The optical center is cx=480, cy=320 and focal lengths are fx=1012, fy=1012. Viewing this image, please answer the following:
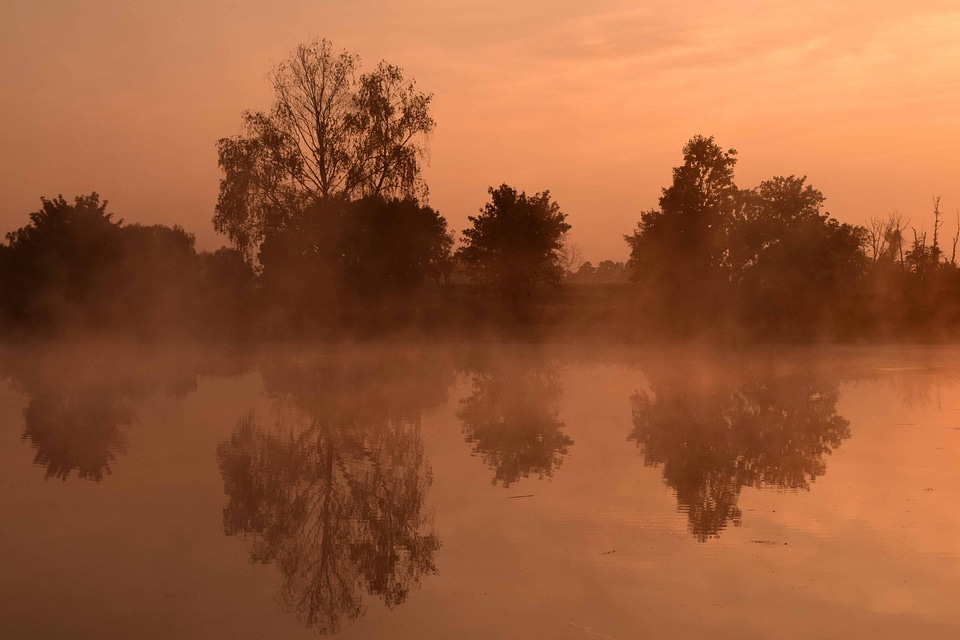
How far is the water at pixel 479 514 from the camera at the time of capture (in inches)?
293

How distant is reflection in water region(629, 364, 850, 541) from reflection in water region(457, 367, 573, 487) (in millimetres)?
1432

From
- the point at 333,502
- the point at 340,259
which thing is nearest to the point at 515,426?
the point at 333,502

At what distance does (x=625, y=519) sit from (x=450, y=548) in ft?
6.65

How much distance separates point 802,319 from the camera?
167ft

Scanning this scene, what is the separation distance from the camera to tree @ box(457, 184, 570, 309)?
5578 cm

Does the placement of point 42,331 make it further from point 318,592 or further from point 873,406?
point 318,592

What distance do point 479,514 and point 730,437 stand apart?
21.7 ft

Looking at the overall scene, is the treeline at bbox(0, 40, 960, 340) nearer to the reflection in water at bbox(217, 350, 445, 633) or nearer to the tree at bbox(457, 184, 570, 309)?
the tree at bbox(457, 184, 570, 309)

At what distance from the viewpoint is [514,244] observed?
56781 millimetres

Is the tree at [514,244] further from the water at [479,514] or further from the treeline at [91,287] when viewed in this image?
the water at [479,514]

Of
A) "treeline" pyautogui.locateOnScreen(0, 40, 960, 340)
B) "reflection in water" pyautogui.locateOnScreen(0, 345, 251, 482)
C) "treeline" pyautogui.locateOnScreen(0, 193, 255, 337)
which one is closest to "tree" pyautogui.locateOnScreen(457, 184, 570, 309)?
"treeline" pyautogui.locateOnScreen(0, 40, 960, 340)

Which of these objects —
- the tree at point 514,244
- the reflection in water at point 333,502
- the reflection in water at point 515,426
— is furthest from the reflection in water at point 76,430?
the tree at point 514,244

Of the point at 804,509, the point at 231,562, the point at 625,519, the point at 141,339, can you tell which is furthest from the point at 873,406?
the point at 141,339

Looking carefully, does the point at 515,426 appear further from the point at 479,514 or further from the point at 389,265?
the point at 389,265
